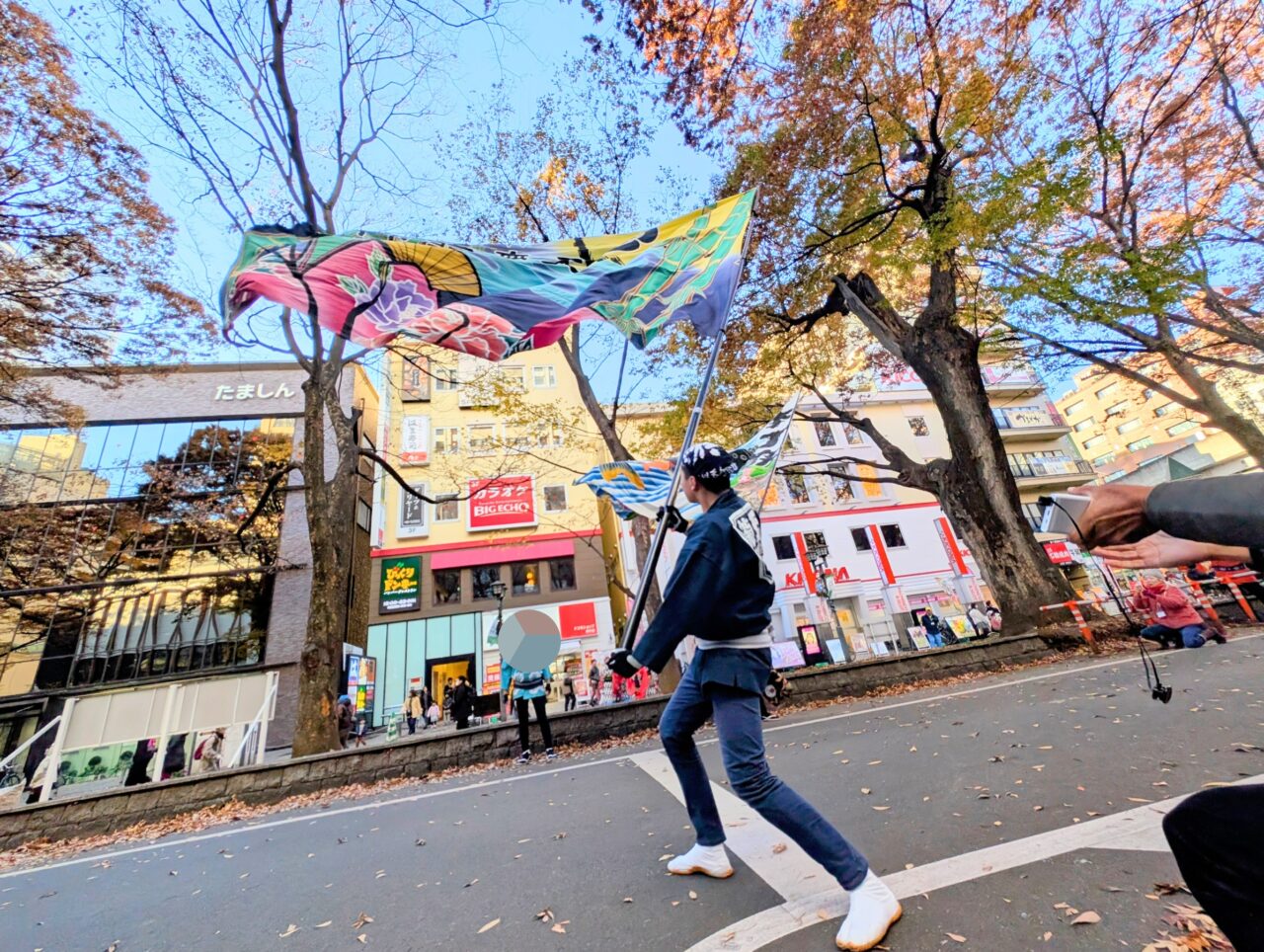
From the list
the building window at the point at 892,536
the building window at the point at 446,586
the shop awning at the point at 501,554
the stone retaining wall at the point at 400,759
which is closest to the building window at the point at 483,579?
the shop awning at the point at 501,554

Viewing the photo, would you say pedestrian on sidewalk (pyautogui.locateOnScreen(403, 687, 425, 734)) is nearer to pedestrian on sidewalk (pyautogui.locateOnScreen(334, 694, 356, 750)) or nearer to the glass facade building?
pedestrian on sidewalk (pyautogui.locateOnScreen(334, 694, 356, 750))

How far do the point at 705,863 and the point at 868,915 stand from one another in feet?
2.74

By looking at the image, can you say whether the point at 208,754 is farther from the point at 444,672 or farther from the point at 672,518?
the point at 672,518

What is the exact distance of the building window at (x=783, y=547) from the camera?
2638 centimetres

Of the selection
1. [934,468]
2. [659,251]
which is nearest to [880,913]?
[659,251]

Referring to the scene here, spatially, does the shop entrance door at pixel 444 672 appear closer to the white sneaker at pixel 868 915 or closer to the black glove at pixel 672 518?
the black glove at pixel 672 518

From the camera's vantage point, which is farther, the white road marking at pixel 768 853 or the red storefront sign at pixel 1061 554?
the red storefront sign at pixel 1061 554

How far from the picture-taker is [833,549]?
27.1 meters

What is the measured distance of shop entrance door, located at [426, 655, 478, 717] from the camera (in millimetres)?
22433

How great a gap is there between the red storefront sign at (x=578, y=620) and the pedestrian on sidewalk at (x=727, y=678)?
852 inches

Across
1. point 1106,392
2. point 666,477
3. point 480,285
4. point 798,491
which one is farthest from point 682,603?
point 1106,392

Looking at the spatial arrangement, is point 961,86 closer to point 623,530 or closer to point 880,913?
point 880,913

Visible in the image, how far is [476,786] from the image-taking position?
551cm

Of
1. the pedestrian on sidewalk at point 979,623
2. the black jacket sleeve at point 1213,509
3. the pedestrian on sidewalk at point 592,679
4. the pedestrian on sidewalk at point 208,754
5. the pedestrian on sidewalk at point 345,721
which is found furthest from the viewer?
the pedestrian on sidewalk at point 979,623
